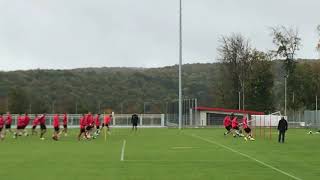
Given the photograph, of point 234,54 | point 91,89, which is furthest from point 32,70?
point 234,54

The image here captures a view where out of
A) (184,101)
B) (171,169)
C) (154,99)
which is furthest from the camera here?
(154,99)

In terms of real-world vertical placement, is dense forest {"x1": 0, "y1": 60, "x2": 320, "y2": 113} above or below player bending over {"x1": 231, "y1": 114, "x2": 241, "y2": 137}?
above

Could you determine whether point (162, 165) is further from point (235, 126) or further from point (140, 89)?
point (140, 89)

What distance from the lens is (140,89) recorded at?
5837 inches

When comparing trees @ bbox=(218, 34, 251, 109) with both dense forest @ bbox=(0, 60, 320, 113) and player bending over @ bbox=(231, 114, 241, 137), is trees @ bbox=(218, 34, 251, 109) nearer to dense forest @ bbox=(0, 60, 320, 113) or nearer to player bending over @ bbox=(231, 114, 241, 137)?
dense forest @ bbox=(0, 60, 320, 113)

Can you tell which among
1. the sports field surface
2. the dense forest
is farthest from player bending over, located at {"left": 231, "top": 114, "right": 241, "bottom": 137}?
the dense forest

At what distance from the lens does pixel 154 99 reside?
140125 mm

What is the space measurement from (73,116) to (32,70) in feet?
249

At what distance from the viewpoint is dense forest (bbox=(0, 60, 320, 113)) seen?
334 ft

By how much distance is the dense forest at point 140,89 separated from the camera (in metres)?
102

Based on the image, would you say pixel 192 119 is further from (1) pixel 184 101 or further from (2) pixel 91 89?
(2) pixel 91 89

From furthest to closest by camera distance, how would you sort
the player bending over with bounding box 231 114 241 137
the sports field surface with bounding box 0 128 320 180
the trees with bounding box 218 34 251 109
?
the trees with bounding box 218 34 251 109, the player bending over with bounding box 231 114 241 137, the sports field surface with bounding box 0 128 320 180

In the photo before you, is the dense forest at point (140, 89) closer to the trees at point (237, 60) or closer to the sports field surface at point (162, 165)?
the trees at point (237, 60)

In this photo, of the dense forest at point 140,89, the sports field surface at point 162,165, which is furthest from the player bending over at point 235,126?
the dense forest at point 140,89
